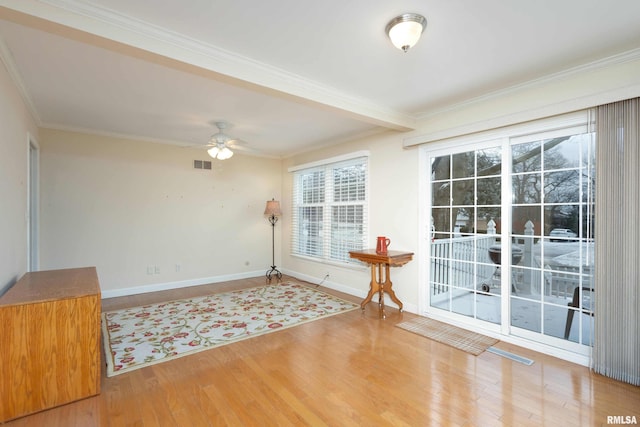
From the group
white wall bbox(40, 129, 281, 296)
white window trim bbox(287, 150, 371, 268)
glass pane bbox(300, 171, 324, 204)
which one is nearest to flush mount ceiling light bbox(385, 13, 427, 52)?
white window trim bbox(287, 150, 371, 268)

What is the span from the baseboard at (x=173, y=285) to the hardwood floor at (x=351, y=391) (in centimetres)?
272

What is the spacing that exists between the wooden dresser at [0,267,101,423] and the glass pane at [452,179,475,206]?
3.61 metres

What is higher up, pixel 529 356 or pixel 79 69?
pixel 79 69

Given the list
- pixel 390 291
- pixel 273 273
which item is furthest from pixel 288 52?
pixel 273 273

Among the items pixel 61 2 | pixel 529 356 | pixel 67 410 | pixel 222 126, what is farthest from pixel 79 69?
pixel 529 356

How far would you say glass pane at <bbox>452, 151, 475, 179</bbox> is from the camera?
3.50 metres

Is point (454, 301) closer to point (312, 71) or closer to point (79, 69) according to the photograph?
point (312, 71)

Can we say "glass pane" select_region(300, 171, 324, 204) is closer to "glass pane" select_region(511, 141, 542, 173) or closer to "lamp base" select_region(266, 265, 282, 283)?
"lamp base" select_region(266, 265, 282, 283)

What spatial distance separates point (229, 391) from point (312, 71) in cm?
267

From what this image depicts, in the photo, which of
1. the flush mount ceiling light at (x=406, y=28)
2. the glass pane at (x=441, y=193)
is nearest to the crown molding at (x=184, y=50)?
the flush mount ceiling light at (x=406, y=28)

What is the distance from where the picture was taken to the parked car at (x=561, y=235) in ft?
9.13

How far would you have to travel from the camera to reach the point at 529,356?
2828mm

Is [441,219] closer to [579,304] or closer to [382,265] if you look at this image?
[382,265]

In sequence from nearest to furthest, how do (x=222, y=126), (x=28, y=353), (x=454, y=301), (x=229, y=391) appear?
(x=28, y=353)
(x=229, y=391)
(x=454, y=301)
(x=222, y=126)
